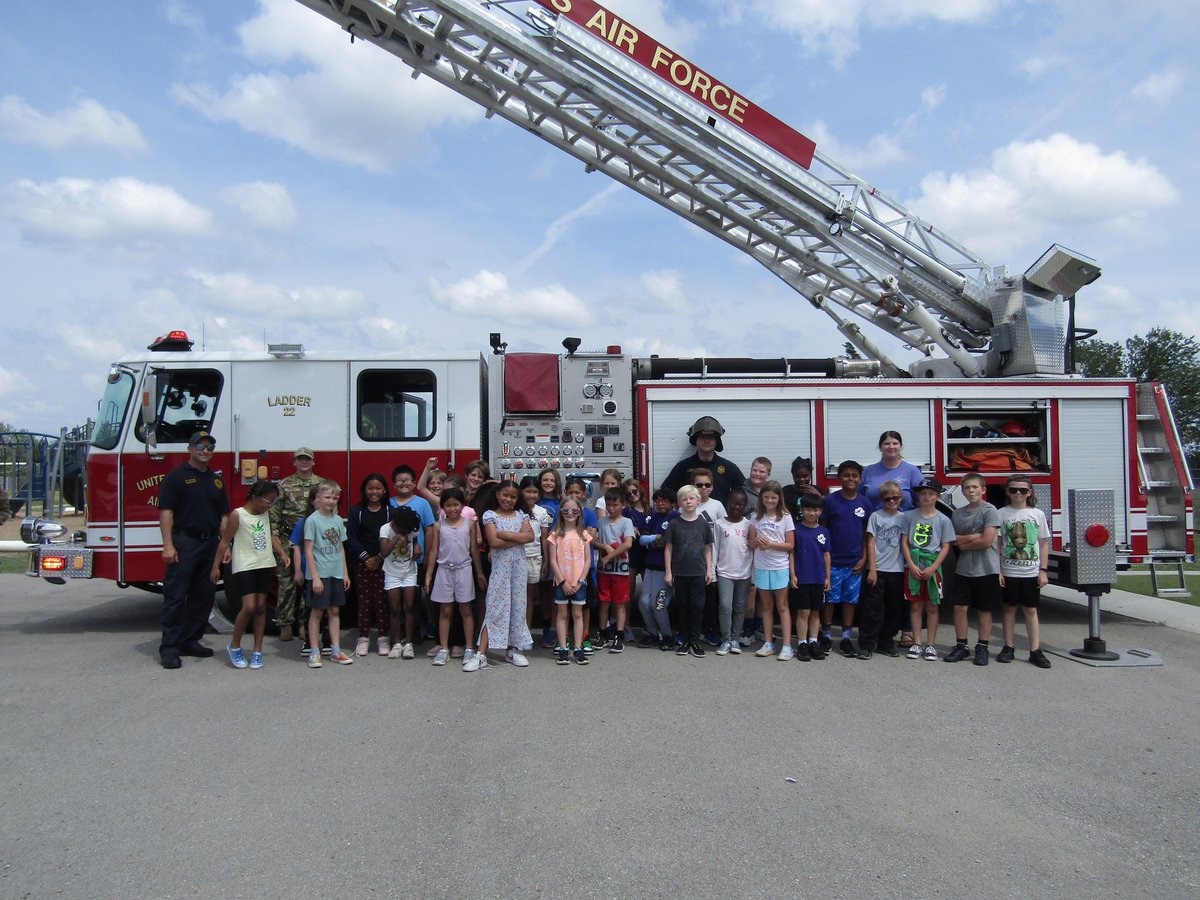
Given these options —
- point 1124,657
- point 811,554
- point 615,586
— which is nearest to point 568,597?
point 615,586

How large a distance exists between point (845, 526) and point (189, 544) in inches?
222

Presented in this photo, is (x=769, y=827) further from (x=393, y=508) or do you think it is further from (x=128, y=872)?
(x=393, y=508)

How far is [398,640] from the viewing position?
7055 mm

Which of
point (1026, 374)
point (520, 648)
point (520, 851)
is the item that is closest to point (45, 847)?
point (520, 851)

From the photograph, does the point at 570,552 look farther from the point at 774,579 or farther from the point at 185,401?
the point at 185,401

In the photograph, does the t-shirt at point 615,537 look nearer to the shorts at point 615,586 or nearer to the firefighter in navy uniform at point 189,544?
the shorts at point 615,586

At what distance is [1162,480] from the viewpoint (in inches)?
335

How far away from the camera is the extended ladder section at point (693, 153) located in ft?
25.9

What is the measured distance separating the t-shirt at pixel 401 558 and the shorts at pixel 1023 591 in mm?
5072

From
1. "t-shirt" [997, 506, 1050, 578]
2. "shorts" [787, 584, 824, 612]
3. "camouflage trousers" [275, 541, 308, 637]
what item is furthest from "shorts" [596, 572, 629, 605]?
"t-shirt" [997, 506, 1050, 578]

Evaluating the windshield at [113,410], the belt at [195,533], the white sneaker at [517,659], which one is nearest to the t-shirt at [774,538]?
the white sneaker at [517,659]

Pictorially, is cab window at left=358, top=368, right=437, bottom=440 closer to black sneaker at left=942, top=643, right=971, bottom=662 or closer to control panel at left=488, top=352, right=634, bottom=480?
control panel at left=488, top=352, right=634, bottom=480

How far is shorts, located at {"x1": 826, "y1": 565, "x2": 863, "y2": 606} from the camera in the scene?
23.4 ft

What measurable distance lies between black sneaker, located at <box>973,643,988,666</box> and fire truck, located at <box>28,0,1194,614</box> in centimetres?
192
